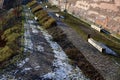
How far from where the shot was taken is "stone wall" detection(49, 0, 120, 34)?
1920 cm

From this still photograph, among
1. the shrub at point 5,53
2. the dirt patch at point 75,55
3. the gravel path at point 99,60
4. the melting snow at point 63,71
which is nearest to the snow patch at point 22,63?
the shrub at point 5,53

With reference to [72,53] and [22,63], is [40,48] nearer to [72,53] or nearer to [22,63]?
[72,53]

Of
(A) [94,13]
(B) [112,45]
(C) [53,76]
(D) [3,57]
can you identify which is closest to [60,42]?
(B) [112,45]

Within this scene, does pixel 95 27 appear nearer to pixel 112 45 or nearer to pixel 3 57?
pixel 112 45

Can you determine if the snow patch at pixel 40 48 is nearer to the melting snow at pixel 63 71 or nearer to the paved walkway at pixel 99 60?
the melting snow at pixel 63 71

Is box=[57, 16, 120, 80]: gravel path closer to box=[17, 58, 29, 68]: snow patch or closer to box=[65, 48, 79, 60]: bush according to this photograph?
box=[65, 48, 79, 60]: bush

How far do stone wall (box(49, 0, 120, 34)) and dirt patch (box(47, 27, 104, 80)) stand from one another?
4799 millimetres

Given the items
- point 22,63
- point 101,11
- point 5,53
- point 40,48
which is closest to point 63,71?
point 22,63

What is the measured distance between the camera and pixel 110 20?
65.9 feet

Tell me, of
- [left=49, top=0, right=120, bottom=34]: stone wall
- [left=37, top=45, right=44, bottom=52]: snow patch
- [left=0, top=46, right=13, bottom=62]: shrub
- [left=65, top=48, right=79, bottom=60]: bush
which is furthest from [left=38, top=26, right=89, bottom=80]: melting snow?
[left=49, top=0, right=120, bottom=34]: stone wall

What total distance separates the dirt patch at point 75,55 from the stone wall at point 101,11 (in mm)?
4799

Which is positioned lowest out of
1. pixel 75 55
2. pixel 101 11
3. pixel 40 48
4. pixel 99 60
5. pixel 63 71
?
pixel 99 60

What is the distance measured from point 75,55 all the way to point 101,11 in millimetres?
10114

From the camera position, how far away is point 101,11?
22188 mm
